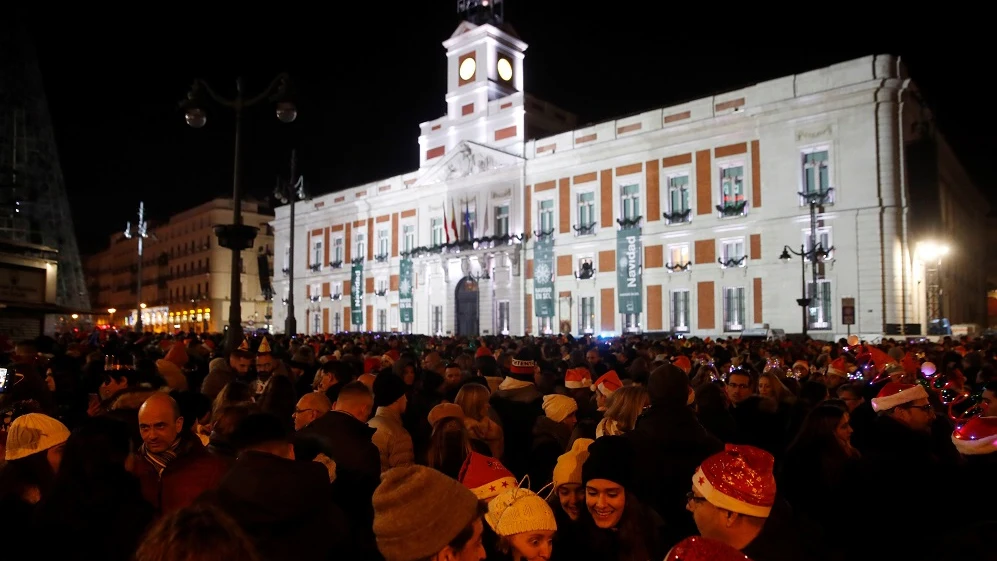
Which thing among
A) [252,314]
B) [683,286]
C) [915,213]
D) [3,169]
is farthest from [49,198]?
[252,314]

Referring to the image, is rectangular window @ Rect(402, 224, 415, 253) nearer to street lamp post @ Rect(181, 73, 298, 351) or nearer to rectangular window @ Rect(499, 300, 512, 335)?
rectangular window @ Rect(499, 300, 512, 335)

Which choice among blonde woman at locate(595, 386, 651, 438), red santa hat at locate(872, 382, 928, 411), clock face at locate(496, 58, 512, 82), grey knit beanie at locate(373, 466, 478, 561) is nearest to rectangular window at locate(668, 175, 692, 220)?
clock face at locate(496, 58, 512, 82)

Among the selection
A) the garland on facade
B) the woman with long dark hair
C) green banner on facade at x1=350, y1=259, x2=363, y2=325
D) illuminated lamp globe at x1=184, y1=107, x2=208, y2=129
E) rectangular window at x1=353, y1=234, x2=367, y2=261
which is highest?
rectangular window at x1=353, y1=234, x2=367, y2=261

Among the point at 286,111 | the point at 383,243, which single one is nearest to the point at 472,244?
the point at 383,243

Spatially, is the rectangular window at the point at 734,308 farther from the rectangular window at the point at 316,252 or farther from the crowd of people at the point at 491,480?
the rectangular window at the point at 316,252

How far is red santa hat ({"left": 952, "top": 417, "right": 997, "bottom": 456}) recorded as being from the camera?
364 cm

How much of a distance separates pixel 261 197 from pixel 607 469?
76.4 metres

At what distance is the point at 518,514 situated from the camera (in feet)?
9.06

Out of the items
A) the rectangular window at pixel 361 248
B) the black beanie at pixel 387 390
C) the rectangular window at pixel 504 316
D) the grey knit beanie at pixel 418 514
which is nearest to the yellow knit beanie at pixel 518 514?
the grey knit beanie at pixel 418 514

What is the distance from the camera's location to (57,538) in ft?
9.45

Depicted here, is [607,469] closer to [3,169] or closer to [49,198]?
[3,169]

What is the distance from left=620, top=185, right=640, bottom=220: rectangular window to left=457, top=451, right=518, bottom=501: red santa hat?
1232 inches

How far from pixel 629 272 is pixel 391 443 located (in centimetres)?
2903

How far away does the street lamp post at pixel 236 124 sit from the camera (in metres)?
11.4
